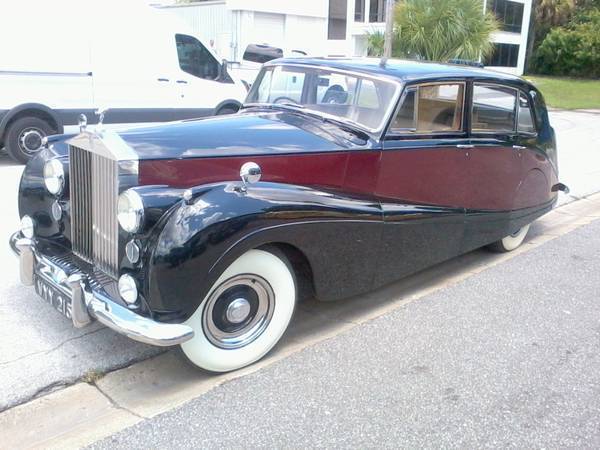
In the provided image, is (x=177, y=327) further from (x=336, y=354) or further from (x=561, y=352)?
(x=561, y=352)

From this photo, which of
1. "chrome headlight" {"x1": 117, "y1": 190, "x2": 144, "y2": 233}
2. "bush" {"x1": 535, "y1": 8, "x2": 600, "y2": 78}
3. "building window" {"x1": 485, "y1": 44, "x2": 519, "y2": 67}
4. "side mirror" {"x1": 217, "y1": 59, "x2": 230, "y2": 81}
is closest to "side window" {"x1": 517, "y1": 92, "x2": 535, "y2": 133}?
"chrome headlight" {"x1": 117, "y1": 190, "x2": 144, "y2": 233}

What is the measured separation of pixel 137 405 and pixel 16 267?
2.19 m

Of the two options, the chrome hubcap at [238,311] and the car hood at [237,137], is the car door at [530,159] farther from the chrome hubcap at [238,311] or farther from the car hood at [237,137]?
the chrome hubcap at [238,311]

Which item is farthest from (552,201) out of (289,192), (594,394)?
(289,192)

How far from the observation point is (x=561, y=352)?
3.84 metres

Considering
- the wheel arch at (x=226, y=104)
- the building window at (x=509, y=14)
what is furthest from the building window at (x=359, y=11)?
the wheel arch at (x=226, y=104)

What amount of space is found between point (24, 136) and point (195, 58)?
126 inches

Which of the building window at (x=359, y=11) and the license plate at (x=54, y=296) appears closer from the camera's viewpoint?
the license plate at (x=54, y=296)

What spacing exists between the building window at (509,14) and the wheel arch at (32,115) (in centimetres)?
3006

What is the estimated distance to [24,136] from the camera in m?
8.83

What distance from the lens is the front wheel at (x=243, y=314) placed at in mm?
3287

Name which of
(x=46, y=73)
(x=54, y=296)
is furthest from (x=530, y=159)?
(x=46, y=73)

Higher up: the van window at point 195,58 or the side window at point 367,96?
the van window at point 195,58

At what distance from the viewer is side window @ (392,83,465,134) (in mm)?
4277
